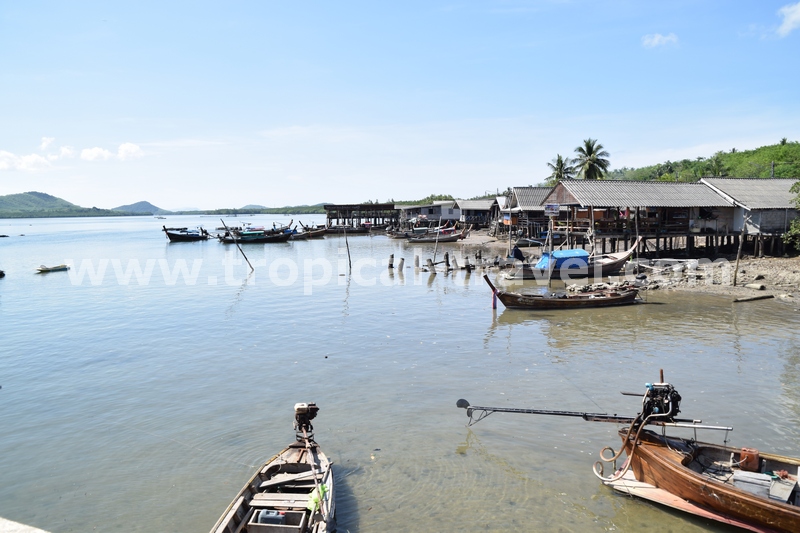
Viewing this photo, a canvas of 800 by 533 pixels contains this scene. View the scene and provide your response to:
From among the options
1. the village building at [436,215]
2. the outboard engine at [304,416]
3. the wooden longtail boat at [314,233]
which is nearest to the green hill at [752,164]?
the village building at [436,215]

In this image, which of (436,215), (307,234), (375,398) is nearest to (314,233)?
(307,234)

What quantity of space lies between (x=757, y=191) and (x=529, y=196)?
1660 centimetres

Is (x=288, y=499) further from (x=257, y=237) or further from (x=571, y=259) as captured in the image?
(x=257, y=237)

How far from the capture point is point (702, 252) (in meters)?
31.5

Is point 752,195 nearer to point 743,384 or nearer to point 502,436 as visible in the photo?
point 743,384

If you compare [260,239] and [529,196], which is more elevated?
[529,196]

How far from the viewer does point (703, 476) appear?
7.32m

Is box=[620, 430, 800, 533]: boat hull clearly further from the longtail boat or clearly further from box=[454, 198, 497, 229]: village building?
box=[454, 198, 497, 229]: village building

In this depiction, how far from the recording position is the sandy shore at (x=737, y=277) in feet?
72.6

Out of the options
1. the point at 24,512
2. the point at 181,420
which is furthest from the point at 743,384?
the point at 24,512

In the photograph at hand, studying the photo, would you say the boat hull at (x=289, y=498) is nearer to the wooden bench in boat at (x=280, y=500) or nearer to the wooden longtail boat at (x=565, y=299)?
the wooden bench in boat at (x=280, y=500)

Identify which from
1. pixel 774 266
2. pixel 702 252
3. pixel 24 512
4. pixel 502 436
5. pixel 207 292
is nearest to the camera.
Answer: pixel 24 512

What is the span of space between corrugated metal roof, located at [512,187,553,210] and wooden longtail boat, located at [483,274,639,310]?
22.2 metres

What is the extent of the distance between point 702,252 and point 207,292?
29.2 meters
